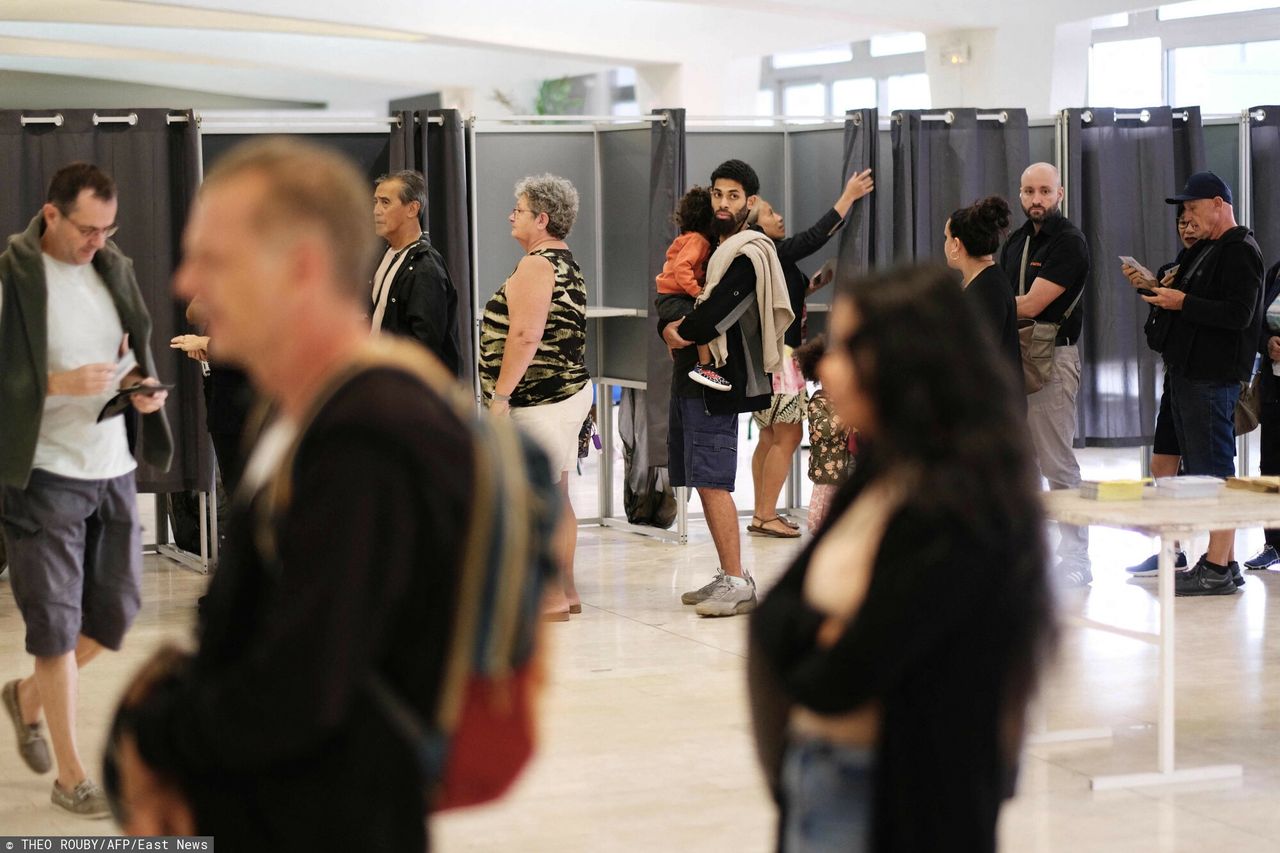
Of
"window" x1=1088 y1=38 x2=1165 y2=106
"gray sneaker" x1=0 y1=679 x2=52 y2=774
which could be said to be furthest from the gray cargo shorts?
"window" x1=1088 y1=38 x2=1165 y2=106

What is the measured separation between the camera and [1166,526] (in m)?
3.67

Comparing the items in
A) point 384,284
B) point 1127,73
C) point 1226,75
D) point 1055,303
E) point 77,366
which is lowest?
point 77,366

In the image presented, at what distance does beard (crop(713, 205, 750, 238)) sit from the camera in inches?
225

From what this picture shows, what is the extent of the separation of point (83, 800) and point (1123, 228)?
5.39m

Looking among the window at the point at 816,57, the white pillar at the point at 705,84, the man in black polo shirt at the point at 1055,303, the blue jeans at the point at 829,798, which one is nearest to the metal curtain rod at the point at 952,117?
the man in black polo shirt at the point at 1055,303

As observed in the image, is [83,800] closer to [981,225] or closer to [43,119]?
[981,225]

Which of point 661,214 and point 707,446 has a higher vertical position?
point 661,214

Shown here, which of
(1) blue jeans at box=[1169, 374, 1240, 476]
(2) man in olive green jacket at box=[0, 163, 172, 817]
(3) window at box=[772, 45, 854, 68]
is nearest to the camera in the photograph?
(2) man in olive green jacket at box=[0, 163, 172, 817]

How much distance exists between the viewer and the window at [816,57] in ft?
57.3

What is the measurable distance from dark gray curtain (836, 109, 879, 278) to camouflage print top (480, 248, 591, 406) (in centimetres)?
203

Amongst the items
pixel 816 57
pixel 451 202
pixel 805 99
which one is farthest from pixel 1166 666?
pixel 805 99

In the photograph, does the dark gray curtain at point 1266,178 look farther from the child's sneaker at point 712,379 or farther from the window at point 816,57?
the window at point 816,57

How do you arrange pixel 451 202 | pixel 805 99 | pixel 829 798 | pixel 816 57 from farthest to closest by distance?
pixel 805 99 < pixel 816 57 < pixel 451 202 < pixel 829 798

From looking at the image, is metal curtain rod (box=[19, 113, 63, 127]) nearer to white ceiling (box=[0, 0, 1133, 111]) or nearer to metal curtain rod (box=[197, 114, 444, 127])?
metal curtain rod (box=[197, 114, 444, 127])
